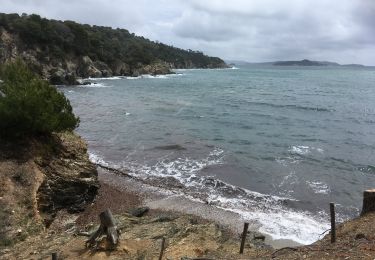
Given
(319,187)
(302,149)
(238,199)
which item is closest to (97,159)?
(238,199)

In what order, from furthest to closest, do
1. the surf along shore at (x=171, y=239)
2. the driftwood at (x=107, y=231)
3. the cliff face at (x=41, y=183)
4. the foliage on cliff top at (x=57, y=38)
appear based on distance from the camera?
the foliage on cliff top at (x=57, y=38), the cliff face at (x=41, y=183), the driftwood at (x=107, y=231), the surf along shore at (x=171, y=239)

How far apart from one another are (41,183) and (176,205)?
23.0ft

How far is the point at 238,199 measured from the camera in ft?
76.4

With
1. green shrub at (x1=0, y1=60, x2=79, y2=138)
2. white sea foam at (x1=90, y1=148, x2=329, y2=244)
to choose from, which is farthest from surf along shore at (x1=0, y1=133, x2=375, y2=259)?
green shrub at (x1=0, y1=60, x2=79, y2=138)

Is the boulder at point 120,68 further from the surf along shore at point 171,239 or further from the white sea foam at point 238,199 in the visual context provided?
the surf along shore at point 171,239

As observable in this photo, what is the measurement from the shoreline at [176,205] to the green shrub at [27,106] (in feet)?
17.2

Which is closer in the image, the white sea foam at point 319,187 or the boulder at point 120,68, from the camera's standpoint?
the white sea foam at point 319,187

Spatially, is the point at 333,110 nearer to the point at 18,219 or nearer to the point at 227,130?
the point at 227,130

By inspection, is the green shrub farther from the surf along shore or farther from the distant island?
the distant island

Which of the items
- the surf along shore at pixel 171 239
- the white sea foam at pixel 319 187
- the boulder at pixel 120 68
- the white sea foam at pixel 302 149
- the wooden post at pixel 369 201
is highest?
the boulder at pixel 120 68

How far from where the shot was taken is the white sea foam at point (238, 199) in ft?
62.9

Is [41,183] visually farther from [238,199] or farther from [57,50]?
[57,50]

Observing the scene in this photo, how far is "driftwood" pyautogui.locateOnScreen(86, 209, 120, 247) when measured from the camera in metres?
13.5

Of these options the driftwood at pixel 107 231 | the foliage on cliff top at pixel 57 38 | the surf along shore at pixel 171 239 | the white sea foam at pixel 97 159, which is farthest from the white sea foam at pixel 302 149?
the foliage on cliff top at pixel 57 38
